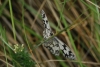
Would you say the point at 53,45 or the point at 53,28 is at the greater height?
the point at 53,28

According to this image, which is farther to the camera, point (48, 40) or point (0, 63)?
point (0, 63)

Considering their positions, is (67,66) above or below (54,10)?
below

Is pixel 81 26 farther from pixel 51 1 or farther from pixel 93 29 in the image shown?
pixel 51 1

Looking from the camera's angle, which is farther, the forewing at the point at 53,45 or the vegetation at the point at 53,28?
the vegetation at the point at 53,28

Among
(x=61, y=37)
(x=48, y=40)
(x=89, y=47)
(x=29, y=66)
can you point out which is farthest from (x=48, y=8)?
(x=29, y=66)

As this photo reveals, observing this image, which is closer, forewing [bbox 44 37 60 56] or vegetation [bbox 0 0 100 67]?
forewing [bbox 44 37 60 56]

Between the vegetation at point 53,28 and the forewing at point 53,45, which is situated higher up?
the vegetation at point 53,28

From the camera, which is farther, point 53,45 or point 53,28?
point 53,28

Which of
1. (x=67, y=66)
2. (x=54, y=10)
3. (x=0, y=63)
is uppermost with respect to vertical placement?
(x=54, y=10)

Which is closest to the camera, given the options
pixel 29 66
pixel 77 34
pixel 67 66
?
pixel 29 66

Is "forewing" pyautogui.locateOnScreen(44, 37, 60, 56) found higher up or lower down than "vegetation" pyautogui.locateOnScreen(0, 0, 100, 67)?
lower down

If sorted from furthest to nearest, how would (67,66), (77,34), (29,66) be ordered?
(77,34) → (67,66) → (29,66)
